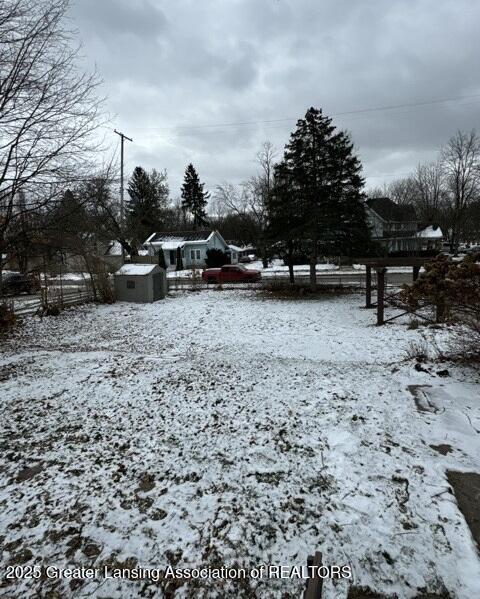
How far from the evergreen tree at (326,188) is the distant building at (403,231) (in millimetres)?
27660

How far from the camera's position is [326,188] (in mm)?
15805

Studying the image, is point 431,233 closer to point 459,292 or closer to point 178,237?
point 178,237

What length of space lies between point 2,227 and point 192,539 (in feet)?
24.4

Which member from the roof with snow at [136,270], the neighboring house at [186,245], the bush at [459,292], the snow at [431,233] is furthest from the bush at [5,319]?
the snow at [431,233]

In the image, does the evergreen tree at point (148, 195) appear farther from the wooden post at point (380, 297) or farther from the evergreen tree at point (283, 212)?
the wooden post at point (380, 297)

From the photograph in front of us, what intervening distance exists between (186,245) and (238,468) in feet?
115

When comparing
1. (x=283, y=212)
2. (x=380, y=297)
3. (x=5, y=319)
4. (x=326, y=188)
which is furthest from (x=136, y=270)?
(x=380, y=297)

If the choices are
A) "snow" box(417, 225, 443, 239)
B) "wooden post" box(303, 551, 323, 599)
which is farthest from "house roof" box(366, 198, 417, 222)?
"wooden post" box(303, 551, 323, 599)

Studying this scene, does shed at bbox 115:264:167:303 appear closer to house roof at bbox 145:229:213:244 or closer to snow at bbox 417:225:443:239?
house roof at bbox 145:229:213:244

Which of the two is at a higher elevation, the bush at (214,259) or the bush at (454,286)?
the bush at (214,259)

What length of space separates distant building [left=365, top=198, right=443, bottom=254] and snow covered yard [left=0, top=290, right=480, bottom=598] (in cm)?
4043

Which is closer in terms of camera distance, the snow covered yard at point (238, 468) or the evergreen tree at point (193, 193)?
the snow covered yard at point (238, 468)

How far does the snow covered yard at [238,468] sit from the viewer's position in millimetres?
2219

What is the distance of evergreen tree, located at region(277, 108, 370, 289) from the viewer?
51.6 ft
